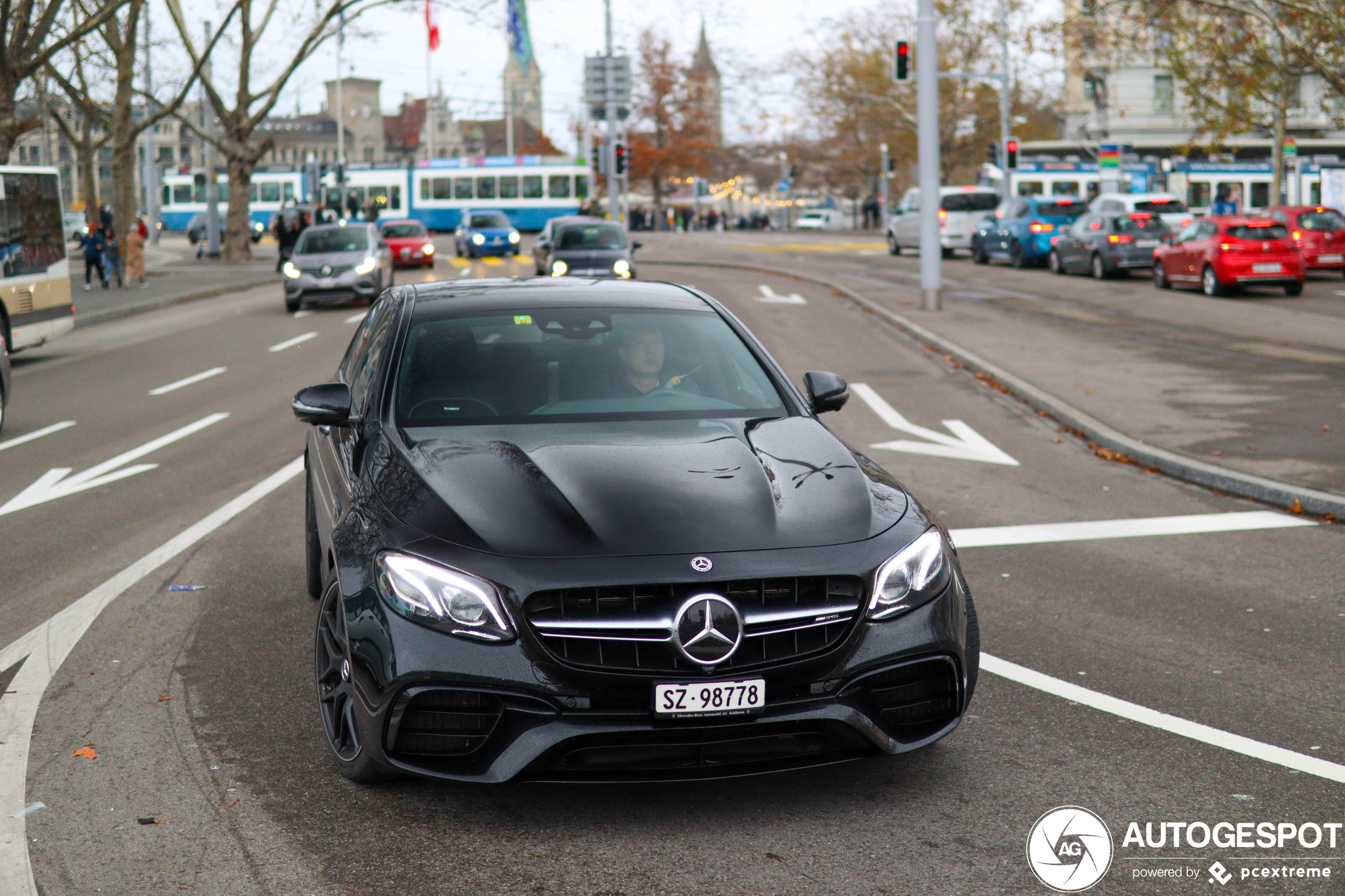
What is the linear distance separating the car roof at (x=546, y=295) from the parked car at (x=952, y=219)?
36.9m

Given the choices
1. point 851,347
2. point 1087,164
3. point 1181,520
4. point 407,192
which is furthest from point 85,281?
point 1087,164

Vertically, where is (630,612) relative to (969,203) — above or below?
below

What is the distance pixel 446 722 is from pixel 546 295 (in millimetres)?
2354

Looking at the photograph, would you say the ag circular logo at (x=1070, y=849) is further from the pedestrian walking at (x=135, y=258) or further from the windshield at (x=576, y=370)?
the pedestrian walking at (x=135, y=258)

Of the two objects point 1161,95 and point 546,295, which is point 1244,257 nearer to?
point 546,295

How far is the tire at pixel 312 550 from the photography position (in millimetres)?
6176

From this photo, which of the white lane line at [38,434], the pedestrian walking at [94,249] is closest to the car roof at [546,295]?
the white lane line at [38,434]

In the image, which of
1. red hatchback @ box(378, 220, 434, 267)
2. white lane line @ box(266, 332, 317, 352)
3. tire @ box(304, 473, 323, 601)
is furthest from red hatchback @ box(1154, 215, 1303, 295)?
tire @ box(304, 473, 323, 601)

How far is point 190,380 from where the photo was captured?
17.3 meters

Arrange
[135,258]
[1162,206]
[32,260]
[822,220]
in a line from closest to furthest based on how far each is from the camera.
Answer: [32,260] < [135,258] < [1162,206] < [822,220]

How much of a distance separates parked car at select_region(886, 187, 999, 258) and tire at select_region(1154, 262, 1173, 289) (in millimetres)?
12971

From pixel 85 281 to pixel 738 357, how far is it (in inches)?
1440

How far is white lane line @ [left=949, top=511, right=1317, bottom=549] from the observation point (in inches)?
314

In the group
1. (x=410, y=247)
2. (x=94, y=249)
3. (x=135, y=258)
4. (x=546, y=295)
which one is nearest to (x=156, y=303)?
(x=94, y=249)
